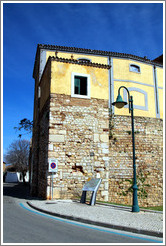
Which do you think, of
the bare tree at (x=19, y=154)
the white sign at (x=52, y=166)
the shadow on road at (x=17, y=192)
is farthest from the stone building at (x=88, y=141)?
the bare tree at (x=19, y=154)

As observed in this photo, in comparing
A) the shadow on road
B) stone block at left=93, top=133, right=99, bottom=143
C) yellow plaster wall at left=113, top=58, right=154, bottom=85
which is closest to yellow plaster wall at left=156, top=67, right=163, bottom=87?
yellow plaster wall at left=113, top=58, right=154, bottom=85

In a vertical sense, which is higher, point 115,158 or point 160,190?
point 115,158

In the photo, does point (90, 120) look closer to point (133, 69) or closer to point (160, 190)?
point (160, 190)

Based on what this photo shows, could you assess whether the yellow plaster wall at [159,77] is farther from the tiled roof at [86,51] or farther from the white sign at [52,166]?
the white sign at [52,166]

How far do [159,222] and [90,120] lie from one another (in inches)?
290

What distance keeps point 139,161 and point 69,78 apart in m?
7.21

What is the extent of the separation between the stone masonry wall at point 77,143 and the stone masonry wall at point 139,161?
243 centimetres

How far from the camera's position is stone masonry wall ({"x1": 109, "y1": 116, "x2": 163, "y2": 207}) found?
14664mm

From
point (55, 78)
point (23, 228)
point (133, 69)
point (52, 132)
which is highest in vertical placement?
point (133, 69)

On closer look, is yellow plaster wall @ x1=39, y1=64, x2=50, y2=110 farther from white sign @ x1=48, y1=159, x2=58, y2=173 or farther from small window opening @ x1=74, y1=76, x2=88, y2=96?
white sign @ x1=48, y1=159, x2=58, y2=173

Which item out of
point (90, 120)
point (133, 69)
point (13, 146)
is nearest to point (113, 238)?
point (90, 120)

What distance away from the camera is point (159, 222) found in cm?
654

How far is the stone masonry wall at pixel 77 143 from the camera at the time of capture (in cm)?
1192

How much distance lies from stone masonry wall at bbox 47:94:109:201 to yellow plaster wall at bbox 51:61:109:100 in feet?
1.47
